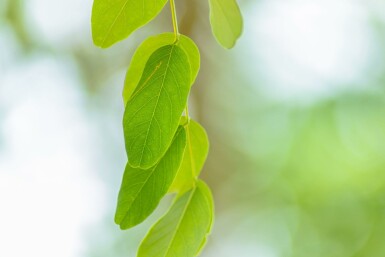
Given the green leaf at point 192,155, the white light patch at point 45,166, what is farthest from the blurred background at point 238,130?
the green leaf at point 192,155

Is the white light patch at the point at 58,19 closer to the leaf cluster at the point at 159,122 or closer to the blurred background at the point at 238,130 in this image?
the blurred background at the point at 238,130

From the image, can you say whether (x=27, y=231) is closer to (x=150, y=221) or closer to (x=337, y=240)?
(x=150, y=221)

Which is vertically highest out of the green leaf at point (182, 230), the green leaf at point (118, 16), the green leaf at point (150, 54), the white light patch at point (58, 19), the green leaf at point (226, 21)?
the green leaf at point (118, 16)

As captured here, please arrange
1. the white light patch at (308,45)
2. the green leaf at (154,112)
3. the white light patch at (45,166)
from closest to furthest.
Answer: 1. the green leaf at (154,112)
2. the white light patch at (45,166)
3. the white light patch at (308,45)

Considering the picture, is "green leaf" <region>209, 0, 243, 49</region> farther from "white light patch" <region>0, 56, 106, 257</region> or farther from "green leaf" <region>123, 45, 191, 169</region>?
"white light patch" <region>0, 56, 106, 257</region>

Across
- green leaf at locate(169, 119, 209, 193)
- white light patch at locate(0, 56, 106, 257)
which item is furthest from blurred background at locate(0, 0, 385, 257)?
green leaf at locate(169, 119, 209, 193)

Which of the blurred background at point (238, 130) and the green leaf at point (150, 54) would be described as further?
the blurred background at point (238, 130)

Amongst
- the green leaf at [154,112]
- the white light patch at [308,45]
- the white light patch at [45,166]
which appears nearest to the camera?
the green leaf at [154,112]

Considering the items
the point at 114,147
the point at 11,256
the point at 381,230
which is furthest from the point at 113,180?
the point at 381,230
